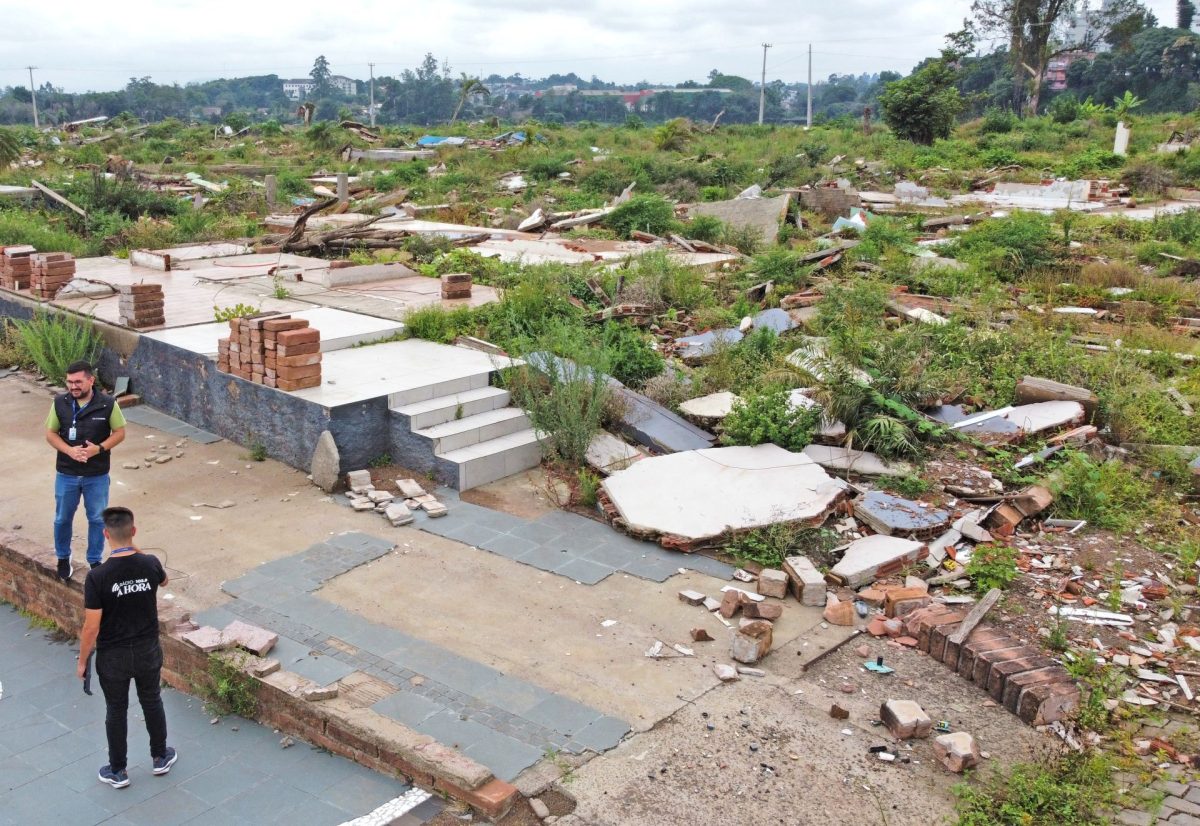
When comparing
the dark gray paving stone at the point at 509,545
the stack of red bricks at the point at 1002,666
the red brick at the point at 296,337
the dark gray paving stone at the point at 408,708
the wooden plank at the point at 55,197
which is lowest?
the dark gray paving stone at the point at 408,708

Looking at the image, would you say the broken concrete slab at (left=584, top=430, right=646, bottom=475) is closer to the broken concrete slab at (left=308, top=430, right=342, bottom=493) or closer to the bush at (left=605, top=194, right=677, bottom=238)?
the broken concrete slab at (left=308, top=430, right=342, bottom=493)

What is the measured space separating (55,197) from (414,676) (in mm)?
15502

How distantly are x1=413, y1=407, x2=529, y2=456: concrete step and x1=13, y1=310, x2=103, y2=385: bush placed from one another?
13.4 feet

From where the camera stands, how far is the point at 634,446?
7871 millimetres

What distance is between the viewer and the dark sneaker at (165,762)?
4457mm

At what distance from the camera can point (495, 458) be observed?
7695 mm

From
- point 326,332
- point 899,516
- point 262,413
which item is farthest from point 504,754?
point 326,332

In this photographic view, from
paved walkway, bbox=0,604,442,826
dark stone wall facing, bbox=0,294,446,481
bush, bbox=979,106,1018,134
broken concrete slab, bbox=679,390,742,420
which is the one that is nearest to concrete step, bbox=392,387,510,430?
dark stone wall facing, bbox=0,294,446,481

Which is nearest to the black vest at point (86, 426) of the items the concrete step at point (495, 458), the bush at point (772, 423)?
the concrete step at point (495, 458)

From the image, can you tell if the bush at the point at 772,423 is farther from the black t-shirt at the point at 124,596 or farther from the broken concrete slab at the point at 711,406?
the black t-shirt at the point at 124,596

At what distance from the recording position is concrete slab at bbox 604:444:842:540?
664cm

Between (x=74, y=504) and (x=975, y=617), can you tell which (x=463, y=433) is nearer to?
(x=74, y=504)

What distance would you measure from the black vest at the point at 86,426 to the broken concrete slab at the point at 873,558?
443cm

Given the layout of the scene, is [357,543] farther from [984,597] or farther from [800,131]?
[800,131]
